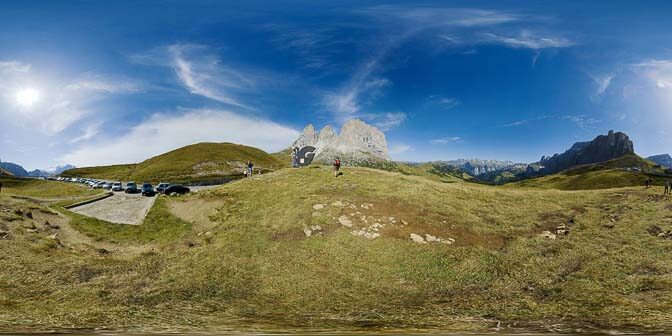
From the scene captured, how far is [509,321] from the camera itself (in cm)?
1972

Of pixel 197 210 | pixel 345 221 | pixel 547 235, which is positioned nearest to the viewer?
pixel 547 235

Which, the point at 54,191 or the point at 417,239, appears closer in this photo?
Result: the point at 417,239

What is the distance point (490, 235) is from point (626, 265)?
10921mm

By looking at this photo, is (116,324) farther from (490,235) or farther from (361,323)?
(490,235)

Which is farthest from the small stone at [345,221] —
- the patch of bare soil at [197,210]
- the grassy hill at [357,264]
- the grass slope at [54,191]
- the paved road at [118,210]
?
the grass slope at [54,191]

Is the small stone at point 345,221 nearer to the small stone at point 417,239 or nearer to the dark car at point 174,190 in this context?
the small stone at point 417,239

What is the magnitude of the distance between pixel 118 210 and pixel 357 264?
4710 centimetres

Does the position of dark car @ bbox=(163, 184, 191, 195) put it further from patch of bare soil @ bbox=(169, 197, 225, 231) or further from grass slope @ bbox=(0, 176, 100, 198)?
grass slope @ bbox=(0, 176, 100, 198)

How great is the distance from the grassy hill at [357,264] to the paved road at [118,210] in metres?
4.03

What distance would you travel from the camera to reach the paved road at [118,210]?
5148 cm

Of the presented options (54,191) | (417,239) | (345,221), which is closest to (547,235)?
(417,239)

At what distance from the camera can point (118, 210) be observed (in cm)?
5900

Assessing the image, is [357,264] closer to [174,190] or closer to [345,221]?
[345,221]

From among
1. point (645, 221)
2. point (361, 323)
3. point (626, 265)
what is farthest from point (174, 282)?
point (645, 221)
